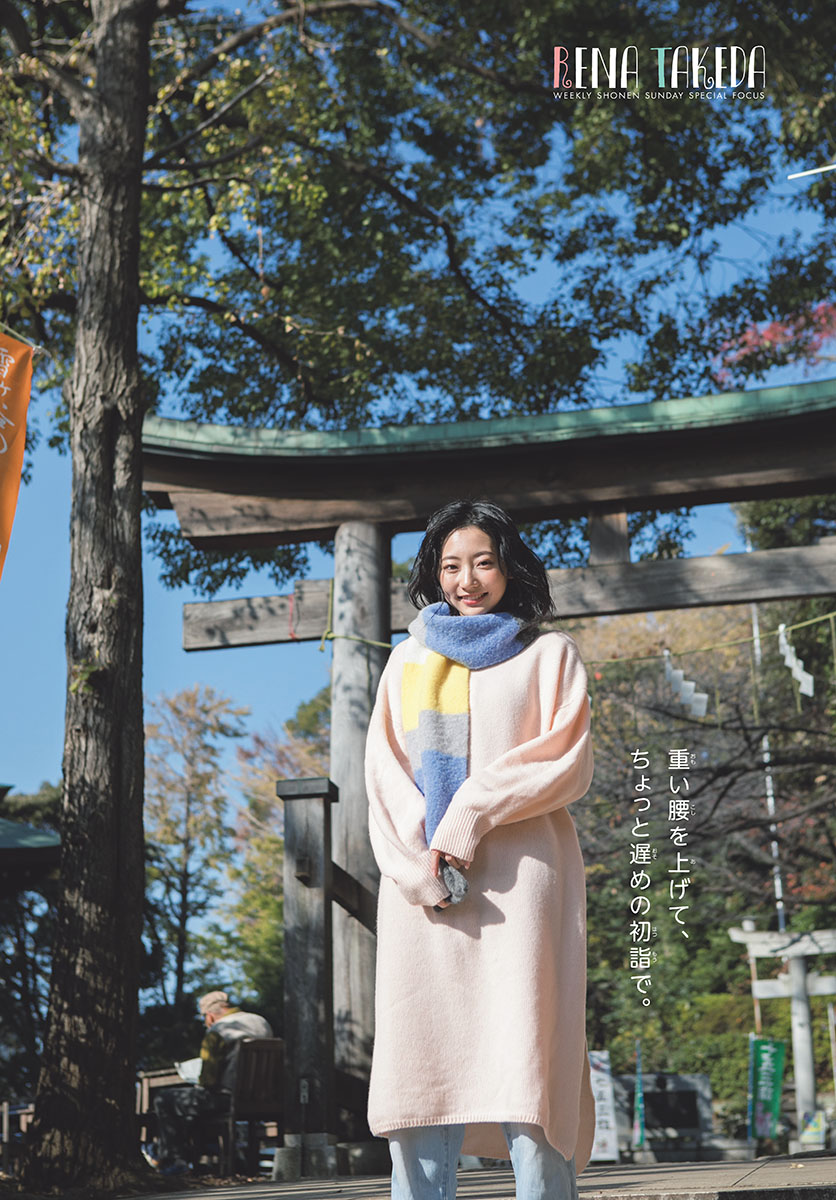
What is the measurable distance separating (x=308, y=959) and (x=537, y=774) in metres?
3.53

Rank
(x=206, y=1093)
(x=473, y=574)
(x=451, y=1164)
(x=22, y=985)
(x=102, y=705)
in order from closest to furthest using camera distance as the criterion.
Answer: (x=451, y=1164) < (x=473, y=574) < (x=102, y=705) < (x=206, y=1093) < (x=22, y=985)

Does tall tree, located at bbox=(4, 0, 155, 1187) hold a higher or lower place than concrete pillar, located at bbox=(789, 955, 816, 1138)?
higher

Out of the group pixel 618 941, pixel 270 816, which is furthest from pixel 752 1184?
pixel 270 816

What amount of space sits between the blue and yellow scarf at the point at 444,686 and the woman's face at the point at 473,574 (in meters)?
0.04

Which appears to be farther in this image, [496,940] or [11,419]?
[11,419]

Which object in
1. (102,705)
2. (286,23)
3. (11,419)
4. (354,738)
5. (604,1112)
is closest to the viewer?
(11,419)

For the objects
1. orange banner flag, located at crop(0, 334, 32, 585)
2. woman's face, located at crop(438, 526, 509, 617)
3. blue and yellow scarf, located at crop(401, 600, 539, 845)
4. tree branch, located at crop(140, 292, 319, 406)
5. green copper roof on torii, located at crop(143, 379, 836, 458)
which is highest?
tree branch, located at crop(140, 292, 319, 406)

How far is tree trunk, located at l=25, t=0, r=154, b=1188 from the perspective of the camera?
16.3ft

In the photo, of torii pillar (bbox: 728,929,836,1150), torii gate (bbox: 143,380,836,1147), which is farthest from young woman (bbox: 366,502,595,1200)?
torii pillar (bbox: 728,929,836,1150)

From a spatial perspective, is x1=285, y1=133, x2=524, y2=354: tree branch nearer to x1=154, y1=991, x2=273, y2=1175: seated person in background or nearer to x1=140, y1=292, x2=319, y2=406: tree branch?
x1=140, y1=292, x2=319, y2=406: tree branch

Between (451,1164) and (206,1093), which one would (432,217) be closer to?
(206,1093)

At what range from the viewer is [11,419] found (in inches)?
201

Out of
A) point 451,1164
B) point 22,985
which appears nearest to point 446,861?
point 451,1164

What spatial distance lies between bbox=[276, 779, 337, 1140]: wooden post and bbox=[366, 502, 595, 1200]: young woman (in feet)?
10.2
